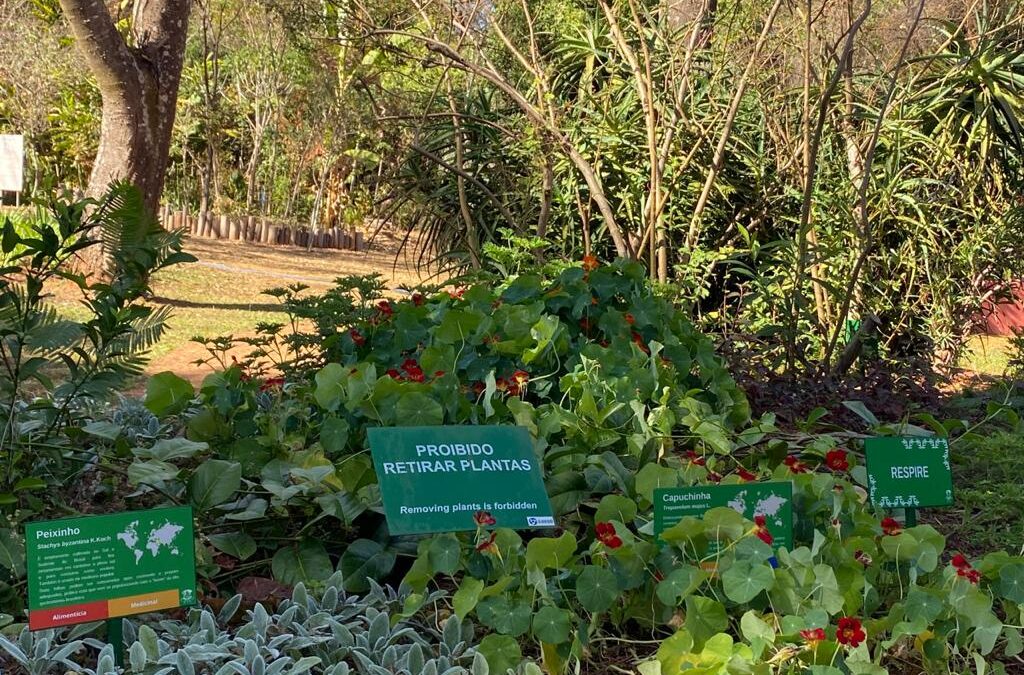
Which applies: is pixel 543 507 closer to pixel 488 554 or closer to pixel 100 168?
pixel 488 554

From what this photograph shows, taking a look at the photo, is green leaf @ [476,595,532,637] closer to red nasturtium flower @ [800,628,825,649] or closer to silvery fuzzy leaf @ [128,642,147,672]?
red nasturtium flower @ [800,628,825,649]

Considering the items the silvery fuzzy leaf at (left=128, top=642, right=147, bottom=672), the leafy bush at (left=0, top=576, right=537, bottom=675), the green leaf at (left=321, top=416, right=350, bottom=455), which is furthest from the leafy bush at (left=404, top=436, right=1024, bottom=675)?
the silvery fuzzy leaf at (left=128, top=642, right=147, bottom=672)

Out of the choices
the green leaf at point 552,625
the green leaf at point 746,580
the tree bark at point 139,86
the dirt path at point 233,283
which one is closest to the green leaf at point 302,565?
the green leaf at point 552,625

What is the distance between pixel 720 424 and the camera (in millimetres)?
3332

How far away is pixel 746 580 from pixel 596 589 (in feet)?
1.00

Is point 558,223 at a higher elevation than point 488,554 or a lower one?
higher

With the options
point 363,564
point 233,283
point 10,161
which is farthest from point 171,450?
point 233,283

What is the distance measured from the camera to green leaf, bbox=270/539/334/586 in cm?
266

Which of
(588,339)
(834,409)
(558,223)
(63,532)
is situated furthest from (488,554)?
(558,223)

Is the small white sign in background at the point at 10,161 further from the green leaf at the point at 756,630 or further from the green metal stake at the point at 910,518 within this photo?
the green leaf at the point at 756,630

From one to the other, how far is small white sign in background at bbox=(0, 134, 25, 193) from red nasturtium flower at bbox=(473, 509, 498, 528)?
1027cm

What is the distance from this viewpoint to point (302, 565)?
2.69 meters

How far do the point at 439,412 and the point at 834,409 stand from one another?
2354mm

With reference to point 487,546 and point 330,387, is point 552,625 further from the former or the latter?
point 330,387
